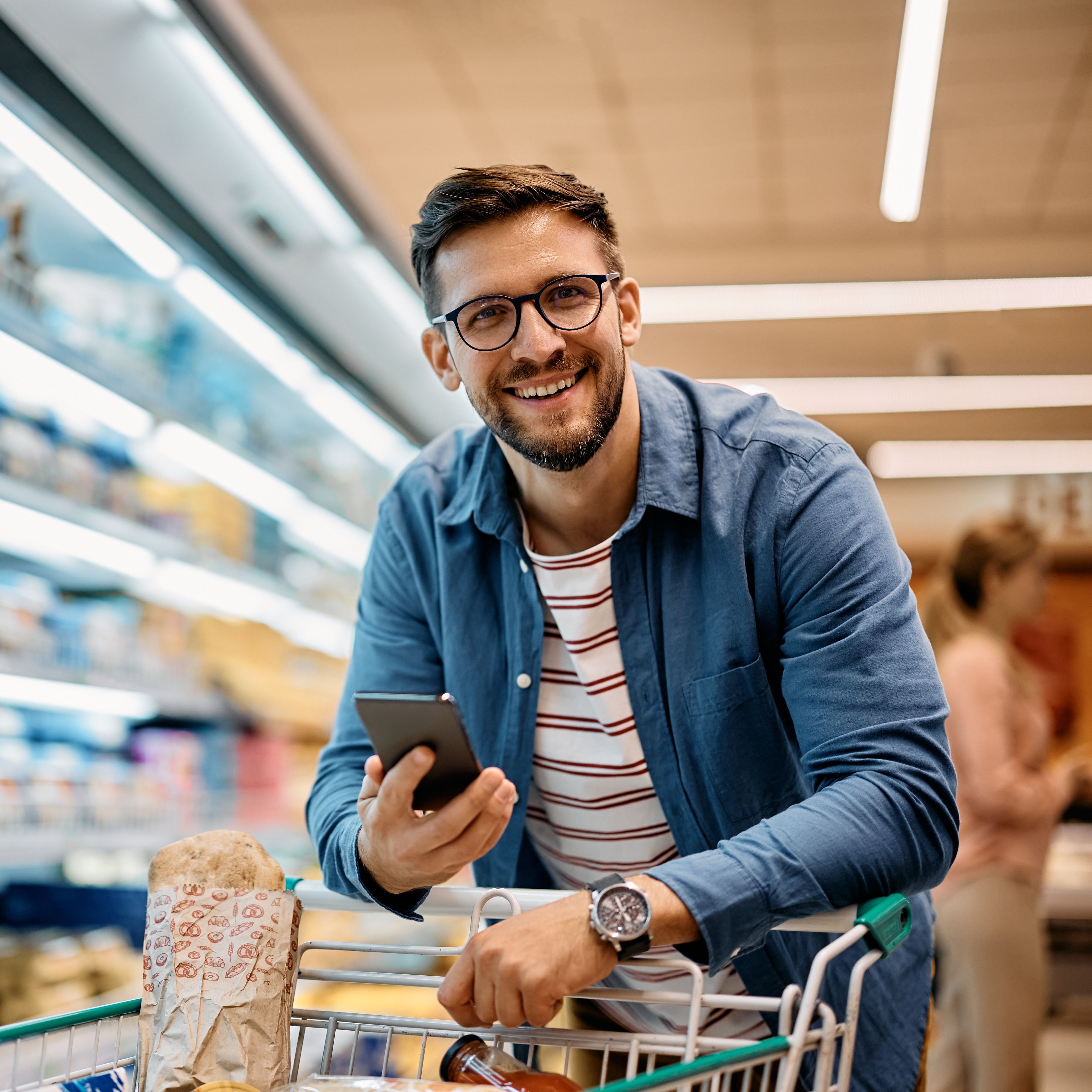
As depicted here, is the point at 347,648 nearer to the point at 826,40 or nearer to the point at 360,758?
the point at 826,40

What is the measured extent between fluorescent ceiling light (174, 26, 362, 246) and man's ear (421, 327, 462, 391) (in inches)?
55.4

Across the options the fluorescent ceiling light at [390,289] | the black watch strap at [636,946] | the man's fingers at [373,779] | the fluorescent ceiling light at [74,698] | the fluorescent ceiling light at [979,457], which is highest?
the fluorescent ceiling light at [979,457]

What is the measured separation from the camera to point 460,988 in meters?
1.08

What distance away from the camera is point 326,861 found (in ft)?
4.58

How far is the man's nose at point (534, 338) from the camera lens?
55.7 inches

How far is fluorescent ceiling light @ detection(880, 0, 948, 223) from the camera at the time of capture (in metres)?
3.77

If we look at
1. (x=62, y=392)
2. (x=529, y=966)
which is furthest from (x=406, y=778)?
(x=62, y=392)

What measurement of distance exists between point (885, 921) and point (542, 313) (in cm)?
79

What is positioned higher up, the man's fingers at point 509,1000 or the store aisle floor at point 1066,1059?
the man's fingers at point 509,1000

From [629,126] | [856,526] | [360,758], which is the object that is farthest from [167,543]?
[629,126]

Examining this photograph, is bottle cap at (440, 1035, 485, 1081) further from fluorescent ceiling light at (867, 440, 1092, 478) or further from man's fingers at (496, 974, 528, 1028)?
fluorescent ceiling light at (867, 440, 1092, 478)

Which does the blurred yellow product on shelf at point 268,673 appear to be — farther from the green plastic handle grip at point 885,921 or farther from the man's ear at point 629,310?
the green plastic handle grip at point 885,921

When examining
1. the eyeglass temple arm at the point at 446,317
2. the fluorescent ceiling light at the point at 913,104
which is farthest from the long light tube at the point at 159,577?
the fluorescent ceiling light at the point at 913,104

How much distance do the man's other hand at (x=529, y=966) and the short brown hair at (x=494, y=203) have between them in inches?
33.0
